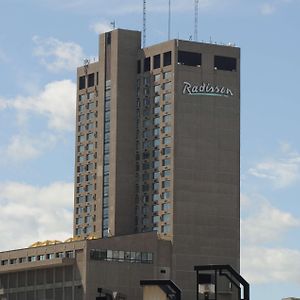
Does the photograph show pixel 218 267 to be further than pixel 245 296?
No

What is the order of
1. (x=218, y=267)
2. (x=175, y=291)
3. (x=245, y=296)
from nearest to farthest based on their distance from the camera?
(x=175, y=291)
(x=218, y=267)
(x=245, y=296)

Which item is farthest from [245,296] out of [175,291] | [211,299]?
[175,291]

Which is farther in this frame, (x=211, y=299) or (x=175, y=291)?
(x=211, y=299)

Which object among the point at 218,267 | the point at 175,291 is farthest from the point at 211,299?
the point at 175,291

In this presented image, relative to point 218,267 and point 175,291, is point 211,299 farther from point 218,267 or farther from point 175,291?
point 175,291

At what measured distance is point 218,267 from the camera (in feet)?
597

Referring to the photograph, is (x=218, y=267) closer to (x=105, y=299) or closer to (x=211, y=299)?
(x=211, y=299)

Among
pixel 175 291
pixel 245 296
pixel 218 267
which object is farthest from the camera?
pixel 245 296

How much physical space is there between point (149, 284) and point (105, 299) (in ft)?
73.4

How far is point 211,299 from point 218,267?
490cm

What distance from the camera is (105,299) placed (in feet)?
624

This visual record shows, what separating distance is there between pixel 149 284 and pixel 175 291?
10.9 ft

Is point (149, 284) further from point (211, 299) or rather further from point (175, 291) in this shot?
point (211, 299)

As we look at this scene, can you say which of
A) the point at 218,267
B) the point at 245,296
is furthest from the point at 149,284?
the point at 245,296
